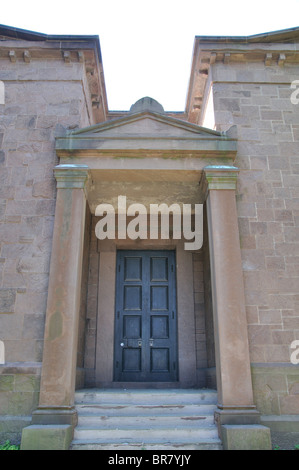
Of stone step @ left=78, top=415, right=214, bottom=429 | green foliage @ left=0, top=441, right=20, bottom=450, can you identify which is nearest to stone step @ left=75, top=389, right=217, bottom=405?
stone step @ left=78, top=415, right=214, bottom=429

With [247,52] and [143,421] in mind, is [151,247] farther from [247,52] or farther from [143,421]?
[247,52]

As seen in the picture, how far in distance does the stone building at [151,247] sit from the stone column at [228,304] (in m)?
0.02

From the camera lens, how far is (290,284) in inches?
227

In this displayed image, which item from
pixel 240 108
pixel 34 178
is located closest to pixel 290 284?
pixel 240 108

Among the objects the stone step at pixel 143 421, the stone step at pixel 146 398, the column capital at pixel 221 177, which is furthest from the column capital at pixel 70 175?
the stone step at pixel 143 421

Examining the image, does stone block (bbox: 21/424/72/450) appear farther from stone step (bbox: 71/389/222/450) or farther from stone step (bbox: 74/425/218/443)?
stone step (bbox: 74/425/218/443)

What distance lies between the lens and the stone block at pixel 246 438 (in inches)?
183

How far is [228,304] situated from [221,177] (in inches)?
80.2

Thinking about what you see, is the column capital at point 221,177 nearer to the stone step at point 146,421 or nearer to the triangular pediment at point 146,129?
the triangular pediment at point 146,129

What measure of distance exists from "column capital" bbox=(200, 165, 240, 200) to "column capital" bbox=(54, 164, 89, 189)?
1.96 m

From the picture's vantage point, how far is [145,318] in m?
7.75

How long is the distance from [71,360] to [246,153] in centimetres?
433

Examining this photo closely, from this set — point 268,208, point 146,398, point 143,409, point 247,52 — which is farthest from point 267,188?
point 143,409

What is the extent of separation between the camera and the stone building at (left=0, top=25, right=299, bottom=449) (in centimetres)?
519
